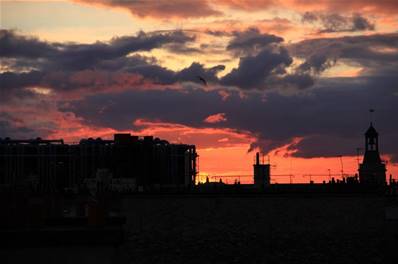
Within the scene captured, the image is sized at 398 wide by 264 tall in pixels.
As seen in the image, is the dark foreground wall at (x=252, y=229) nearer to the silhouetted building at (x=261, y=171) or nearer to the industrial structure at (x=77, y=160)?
the silhouetted building at (x=261, y=171)

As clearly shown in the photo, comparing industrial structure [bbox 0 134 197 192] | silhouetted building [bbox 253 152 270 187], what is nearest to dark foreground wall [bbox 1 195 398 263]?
silhouetted building [bbox 253 152 270 187]

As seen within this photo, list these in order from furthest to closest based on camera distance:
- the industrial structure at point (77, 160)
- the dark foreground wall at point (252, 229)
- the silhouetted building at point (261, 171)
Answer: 1. the industrial structure at point (77, 160)
2. the silhouetted building at point (261, 171)
3. the dark foreground wall at point (252, 229)

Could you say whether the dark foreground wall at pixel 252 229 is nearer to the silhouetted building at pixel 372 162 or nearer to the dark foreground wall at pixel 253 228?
the dark foreground wall at pixel 253 228

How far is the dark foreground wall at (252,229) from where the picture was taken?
281ft

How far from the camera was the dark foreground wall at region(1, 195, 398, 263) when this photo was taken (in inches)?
3374

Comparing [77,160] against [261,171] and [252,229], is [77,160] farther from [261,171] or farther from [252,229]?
[252,229]

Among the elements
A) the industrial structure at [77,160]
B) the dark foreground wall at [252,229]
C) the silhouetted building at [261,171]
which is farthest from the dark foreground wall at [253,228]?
the industrial structure at [77,160]

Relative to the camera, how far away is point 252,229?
86938mm

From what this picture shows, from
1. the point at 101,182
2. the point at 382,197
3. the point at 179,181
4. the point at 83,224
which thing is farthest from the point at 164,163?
the point at 83,224

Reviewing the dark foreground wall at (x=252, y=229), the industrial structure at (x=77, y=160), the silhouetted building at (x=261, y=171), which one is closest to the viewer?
the dark foreground wall at (x=252, y=229)

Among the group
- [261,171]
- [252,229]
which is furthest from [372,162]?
[252,229]

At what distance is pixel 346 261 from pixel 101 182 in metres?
50.8

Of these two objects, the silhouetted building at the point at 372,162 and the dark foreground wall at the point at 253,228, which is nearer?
the dark foreground wall at the point at 253,228

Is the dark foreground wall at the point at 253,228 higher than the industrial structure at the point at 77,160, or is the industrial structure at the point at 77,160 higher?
the industrial structure at the point at 77,160
